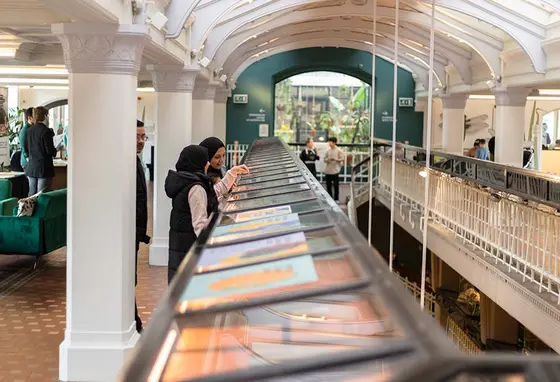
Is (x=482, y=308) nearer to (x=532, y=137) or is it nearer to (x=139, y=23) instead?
(x=139, y=23)

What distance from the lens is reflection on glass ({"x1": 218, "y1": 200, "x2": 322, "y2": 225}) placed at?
354 centimetres

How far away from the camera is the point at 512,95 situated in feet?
47.5

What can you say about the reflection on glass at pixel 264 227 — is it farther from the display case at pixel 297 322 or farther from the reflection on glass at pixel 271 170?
the reflection on glass at pixel 271 170

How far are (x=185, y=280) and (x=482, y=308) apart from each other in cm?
894

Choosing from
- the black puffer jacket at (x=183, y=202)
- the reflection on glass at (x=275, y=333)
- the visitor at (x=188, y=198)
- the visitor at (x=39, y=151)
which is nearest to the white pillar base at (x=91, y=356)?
the visitor at (x=188, y=198)

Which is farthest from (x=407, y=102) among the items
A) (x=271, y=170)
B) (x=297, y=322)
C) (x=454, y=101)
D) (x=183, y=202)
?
(x=297, y=322)

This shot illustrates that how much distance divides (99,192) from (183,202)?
4.54 ft

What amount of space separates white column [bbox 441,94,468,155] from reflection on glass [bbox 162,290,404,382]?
17.5 metres

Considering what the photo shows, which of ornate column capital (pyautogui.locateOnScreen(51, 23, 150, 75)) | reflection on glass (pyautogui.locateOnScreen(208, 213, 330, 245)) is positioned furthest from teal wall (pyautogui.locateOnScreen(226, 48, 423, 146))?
reflection on glass (pyautogui.locateOnScreen(208, 213, 330, 245))

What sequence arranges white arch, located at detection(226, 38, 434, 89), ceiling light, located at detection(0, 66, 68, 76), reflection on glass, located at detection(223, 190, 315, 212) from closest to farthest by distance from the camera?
Answer: reflection on glass, located at detection(223, 190, 315, 212) → ceiling light, located at detection(0, 66, 68, 76) → white arch, located at detection(226, 38, 434, 89)

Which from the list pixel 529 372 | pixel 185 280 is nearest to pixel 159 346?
pixel 185 280

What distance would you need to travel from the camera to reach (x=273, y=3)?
37.4 ft

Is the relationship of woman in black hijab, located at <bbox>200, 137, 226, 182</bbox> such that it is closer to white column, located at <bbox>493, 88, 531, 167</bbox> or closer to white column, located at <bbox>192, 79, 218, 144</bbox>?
white column, located at <bbox>192, 79, 218, 144</bbox>

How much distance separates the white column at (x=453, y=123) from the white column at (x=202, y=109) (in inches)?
295
